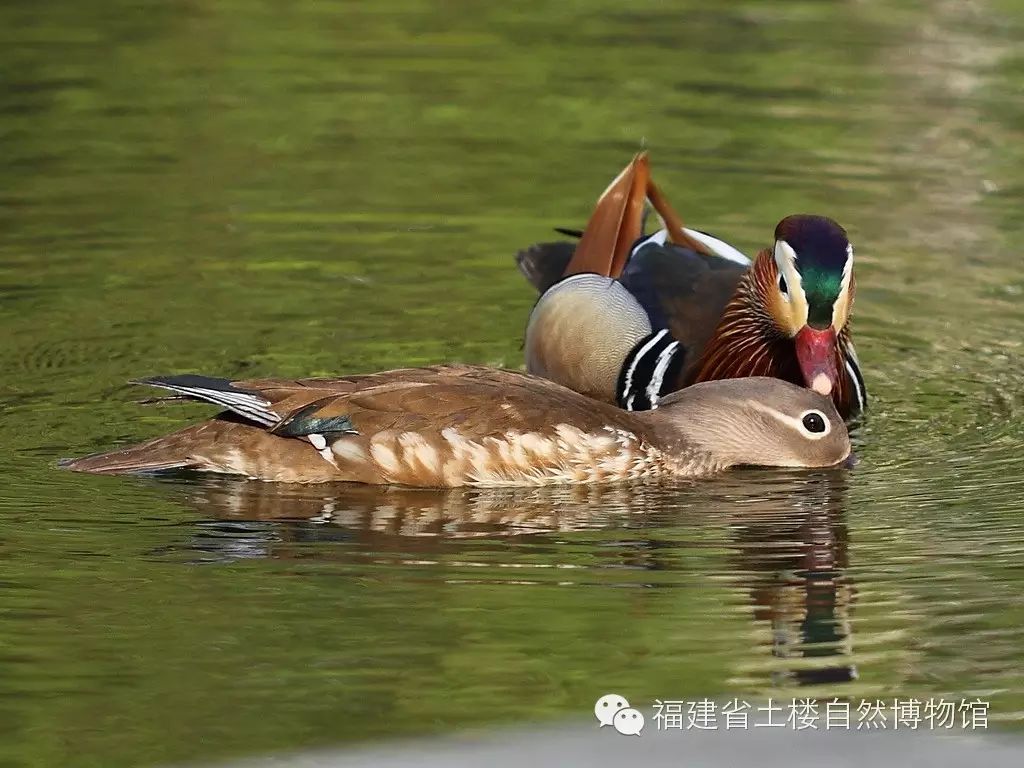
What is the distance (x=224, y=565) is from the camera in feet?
23.1

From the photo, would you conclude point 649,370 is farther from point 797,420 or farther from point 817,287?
point 797,420

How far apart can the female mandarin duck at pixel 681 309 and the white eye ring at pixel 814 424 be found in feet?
0.73

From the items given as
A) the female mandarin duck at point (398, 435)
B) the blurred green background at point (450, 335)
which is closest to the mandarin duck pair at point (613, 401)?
the female mandarin duck at point (398, 435)

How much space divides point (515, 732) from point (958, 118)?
9.17 m

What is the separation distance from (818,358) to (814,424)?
1.31 ft

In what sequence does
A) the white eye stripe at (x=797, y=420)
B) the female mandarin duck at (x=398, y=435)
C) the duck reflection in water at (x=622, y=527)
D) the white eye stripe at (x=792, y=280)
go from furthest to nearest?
the white eye stripe at (x=792, y=280), the white eye stripe at (x=797, y=420), the female mandarin duck at (x=398, y=435), the duck reflection in water at (x=622, y=527)

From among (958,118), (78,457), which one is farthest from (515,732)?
(958,118)

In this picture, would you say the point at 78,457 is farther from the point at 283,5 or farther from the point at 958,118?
the point at 283,5

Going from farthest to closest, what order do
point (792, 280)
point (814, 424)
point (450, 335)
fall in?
point (450, 335), point (792, 280), point (814, 424)

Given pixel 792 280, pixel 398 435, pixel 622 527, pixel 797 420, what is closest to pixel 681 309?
pixel 792 280

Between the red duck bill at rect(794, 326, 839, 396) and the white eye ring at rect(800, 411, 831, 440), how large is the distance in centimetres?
21

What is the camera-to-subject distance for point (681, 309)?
982cm

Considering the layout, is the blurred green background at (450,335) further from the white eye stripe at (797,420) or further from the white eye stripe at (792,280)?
the white eye stripe at (792,280)

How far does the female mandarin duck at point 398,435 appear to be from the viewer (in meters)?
8.00
